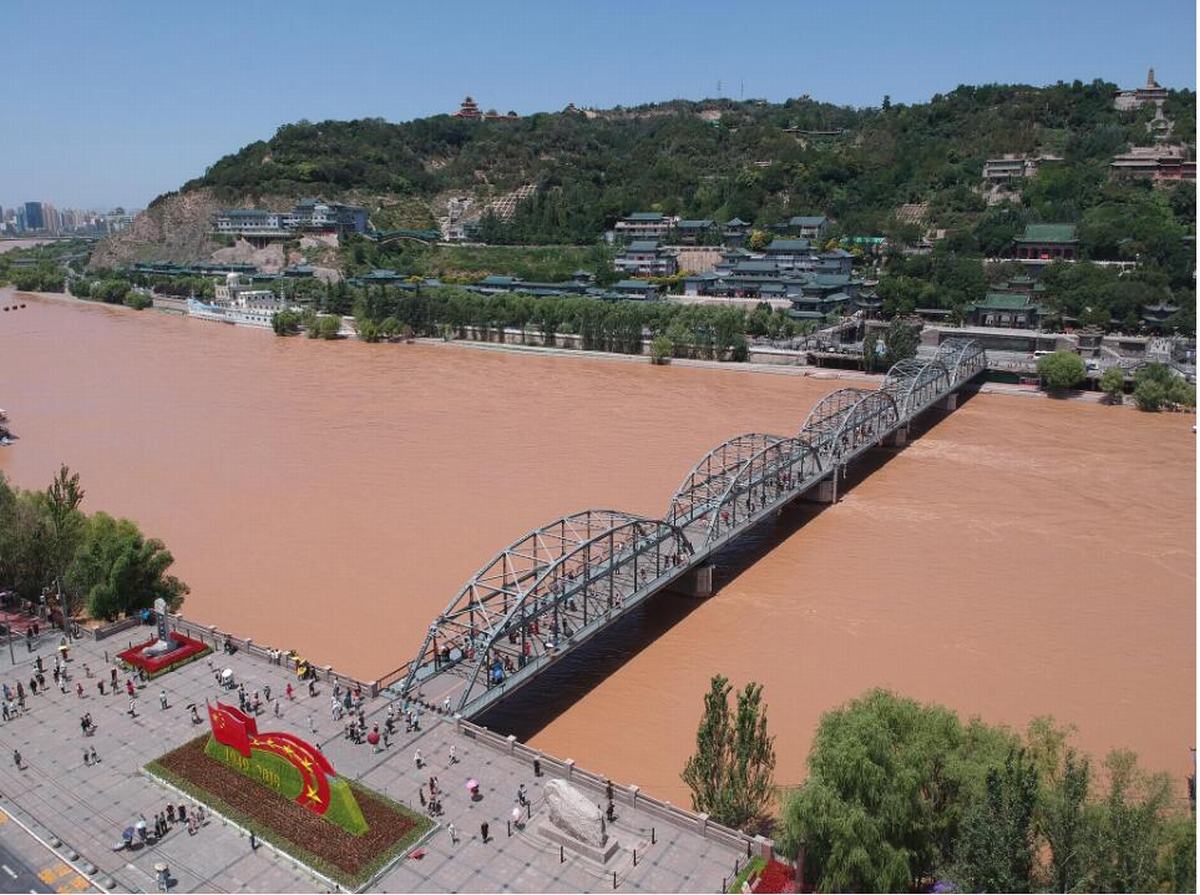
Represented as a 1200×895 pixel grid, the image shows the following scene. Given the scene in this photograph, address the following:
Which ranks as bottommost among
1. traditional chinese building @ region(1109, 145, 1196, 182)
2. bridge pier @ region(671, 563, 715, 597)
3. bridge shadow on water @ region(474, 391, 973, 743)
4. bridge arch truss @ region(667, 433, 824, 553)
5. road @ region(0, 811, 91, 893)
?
bridge shadow on water @ region(474, 391, 973, 743)

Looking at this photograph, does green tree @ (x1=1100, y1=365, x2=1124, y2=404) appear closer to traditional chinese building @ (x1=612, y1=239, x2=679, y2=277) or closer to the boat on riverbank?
traditional chinese building @ (x1=612, y1=239, x2=679, y2=277)

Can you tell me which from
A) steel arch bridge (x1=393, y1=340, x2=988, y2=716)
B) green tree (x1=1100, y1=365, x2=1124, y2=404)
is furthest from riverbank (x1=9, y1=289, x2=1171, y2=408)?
steel arch bridge (x1=393, y1=340, x2=988, y2=716)

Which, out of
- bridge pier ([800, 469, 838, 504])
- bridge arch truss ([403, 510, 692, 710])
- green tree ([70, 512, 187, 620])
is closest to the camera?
bridge arch truss ([403, 510, 692, 710])

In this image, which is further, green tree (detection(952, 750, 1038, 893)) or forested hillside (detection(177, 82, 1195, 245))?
forested hillside (detection(177, 82, 1195, 245))

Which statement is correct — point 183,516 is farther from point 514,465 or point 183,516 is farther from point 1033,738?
point 1033,738

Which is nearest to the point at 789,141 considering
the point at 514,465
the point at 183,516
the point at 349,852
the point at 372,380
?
the point at 372,380

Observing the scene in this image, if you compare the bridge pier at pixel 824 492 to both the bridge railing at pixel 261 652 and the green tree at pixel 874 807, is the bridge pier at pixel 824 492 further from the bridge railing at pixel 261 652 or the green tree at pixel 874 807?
the green tree at pixel 874 807

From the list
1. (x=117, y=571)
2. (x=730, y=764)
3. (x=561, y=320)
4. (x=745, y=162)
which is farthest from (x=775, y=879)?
(x=745, y=162)
